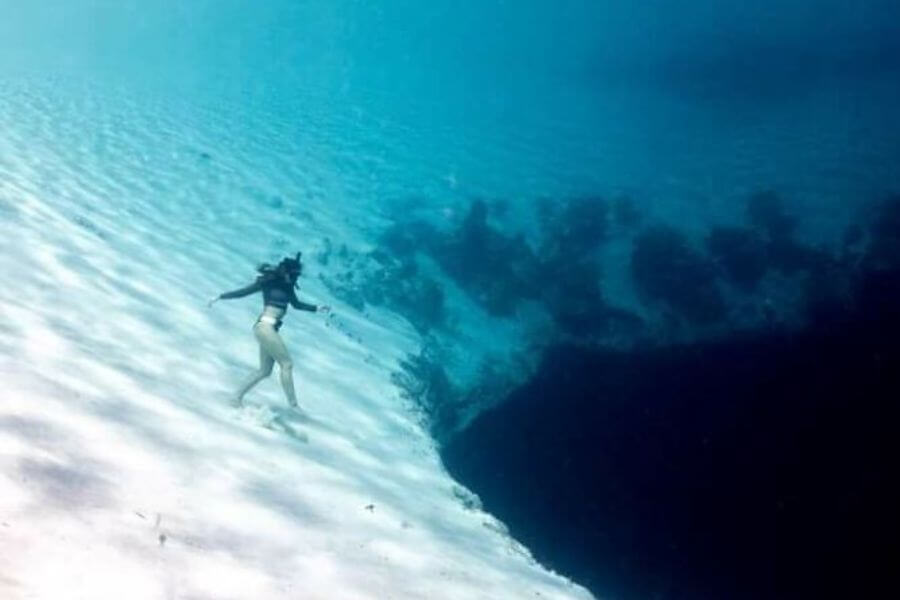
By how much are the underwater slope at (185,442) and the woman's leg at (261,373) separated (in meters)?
0.36

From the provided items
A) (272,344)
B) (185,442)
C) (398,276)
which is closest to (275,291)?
(272,344)

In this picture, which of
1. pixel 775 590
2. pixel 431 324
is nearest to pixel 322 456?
pixel 775 590

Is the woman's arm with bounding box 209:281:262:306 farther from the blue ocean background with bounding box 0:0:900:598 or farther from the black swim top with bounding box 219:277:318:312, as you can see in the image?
the blue ocean background with bounding box 0:0:900:598

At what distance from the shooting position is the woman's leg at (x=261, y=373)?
9.54 meters

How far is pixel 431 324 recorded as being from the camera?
19.2 metres

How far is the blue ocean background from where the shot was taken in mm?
7426

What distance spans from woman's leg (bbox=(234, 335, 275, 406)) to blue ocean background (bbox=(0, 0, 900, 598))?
0.26m

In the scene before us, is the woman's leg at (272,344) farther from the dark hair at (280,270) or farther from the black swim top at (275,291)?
the dark hair at (280,270)

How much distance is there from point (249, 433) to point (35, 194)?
10530mm

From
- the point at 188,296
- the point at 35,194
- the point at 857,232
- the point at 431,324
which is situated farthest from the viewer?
the point at 857,232

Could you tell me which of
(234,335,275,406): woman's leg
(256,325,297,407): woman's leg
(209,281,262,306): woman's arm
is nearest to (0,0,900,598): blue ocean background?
(234,335,275,406): woman's leg

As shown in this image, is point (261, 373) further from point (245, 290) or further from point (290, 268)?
→ point (290, 268)

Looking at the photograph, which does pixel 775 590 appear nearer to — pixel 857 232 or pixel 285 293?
pixel 285 293

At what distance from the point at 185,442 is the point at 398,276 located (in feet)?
43.4
